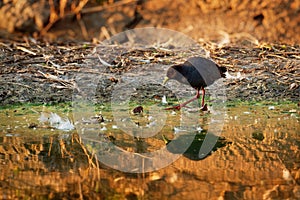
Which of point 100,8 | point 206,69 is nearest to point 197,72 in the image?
point 206,69

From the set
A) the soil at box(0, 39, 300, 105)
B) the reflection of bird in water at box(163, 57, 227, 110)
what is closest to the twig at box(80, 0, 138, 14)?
the soil at box(0, 39, 300, 105)

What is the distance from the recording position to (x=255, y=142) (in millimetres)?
4742

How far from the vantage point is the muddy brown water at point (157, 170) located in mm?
3500

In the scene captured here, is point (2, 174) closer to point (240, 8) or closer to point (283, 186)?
point (283, 186)

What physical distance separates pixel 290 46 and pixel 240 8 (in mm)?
1562

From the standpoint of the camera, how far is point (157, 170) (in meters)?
3.96

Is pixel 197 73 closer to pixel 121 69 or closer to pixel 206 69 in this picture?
pixel 206 69

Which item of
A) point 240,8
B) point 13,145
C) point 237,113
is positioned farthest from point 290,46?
point 13,145

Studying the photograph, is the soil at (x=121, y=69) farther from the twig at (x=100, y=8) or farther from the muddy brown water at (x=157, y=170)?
the twig at (x=100, y=8)

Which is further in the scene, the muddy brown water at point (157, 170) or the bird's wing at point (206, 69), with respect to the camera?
the bird's wing at point (206, 69)

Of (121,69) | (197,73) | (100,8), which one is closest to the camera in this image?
(197,73)

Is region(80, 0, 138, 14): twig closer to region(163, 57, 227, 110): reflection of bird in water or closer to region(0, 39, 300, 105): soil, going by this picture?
region(0, 39, 300, 105): soil

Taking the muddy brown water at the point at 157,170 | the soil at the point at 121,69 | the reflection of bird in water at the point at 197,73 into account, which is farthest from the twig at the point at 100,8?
the muddy brown water at the point at 157,170

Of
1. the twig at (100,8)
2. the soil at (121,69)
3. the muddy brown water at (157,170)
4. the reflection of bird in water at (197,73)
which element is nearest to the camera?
the muddy brown water at (157,170)
